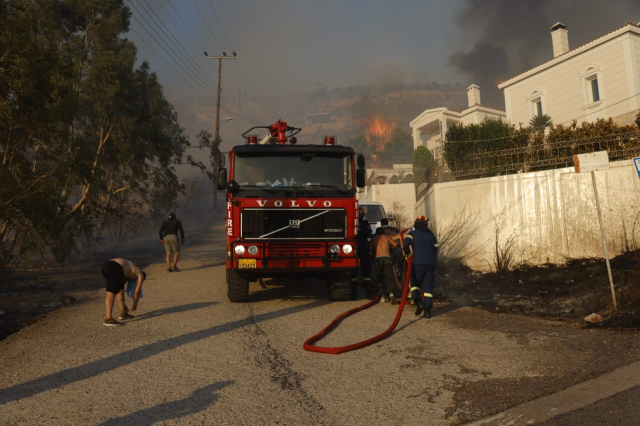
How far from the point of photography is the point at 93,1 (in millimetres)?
17906

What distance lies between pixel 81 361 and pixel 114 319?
207 cm

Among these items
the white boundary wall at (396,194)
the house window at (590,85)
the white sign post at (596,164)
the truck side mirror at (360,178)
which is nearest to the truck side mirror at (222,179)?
the truck side mirror at (360,178)

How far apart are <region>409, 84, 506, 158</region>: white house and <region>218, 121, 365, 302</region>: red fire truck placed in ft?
79.3

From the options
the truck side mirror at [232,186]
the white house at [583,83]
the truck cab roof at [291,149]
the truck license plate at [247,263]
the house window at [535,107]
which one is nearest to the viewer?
the truck license plate at [247,263]

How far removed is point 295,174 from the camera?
9.13 meters

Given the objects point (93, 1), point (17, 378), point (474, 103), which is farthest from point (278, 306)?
point (474, 103)

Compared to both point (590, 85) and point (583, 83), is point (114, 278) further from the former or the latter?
point (590, 85)

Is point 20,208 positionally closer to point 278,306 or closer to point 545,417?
point 278,306

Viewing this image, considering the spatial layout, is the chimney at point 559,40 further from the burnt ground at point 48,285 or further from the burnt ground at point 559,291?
the burnt ground at point 48,285

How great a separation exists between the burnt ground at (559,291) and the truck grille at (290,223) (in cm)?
296

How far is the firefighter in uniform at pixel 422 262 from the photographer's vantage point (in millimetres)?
8281

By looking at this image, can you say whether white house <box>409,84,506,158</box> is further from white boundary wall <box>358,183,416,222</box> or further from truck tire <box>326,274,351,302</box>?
truck tire <box>326,274,351,302</box>

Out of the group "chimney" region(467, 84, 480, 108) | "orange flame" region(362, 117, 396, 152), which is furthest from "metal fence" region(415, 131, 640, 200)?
"orange flame" region(362, 117, 396, 152)

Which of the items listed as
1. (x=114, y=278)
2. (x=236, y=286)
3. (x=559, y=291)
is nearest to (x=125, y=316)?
(x=114, y=278)
